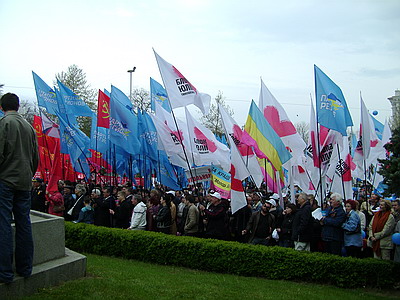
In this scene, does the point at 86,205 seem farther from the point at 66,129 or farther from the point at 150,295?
the point at 150,295

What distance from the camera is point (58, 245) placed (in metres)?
6.44

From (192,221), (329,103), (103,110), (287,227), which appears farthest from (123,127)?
(287,227)

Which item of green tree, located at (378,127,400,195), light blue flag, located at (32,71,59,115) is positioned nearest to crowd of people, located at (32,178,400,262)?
green tree, located at (378,127,400,195)

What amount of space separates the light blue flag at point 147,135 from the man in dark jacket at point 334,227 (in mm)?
9213

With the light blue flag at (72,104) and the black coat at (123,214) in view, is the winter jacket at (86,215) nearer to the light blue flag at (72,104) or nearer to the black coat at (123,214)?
the black coat at (123,214)

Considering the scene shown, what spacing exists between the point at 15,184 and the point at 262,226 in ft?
23.8

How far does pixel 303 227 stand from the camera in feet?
33.7

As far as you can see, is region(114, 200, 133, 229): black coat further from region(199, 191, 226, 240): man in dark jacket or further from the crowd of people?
region(199, 191, 226, 240): man in dark jacket

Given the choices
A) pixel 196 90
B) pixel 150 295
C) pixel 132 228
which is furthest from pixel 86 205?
pixel 150 295

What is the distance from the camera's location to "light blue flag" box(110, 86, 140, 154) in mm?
17016

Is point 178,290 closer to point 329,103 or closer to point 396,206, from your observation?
point 396,206

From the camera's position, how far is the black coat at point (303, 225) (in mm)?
10250

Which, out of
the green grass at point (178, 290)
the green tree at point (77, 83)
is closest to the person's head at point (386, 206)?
the green grass at point (178, 290)

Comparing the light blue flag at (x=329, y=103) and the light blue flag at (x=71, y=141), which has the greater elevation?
the light blue flag at (x=329, y=103)
